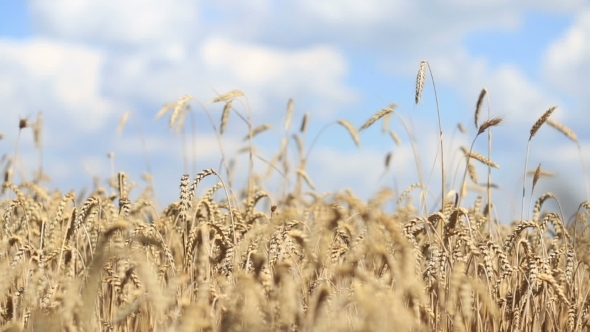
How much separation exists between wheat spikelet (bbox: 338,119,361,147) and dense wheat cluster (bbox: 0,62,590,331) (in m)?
1.55

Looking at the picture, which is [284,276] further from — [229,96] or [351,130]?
[351,130]

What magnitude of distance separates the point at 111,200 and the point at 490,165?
7.49 ft

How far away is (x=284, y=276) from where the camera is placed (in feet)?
6.07

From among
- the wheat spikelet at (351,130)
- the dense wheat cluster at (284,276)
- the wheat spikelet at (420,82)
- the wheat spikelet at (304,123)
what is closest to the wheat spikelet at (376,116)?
the dense wheat cluster at (284,276)

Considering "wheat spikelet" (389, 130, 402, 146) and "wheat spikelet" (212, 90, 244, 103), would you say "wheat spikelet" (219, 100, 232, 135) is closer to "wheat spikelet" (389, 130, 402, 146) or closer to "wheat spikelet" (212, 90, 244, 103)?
"wheat spikelet" (212, 90, 244, 103)

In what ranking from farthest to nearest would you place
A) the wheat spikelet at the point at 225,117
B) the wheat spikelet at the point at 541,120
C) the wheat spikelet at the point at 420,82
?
the wheat spikelet at the point at 225,117, the wheat spikelet at the point at 541,120, the wheat spikelet at the point at 420,82

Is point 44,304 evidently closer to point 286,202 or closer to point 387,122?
point 286,202

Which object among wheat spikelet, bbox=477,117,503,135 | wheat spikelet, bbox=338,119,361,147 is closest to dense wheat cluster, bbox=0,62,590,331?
wheat spikelet, bbox=477,117,503,135

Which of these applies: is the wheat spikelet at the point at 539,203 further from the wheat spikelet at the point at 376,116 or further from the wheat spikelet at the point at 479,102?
the wheat spikelet at the point at 376,116

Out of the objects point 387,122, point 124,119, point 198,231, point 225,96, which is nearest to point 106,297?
point 198,231

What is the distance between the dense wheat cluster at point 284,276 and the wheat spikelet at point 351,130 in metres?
1.55

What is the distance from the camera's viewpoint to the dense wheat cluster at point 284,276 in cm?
178

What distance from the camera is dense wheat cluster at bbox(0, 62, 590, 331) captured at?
1779mm

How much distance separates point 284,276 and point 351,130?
433cm
